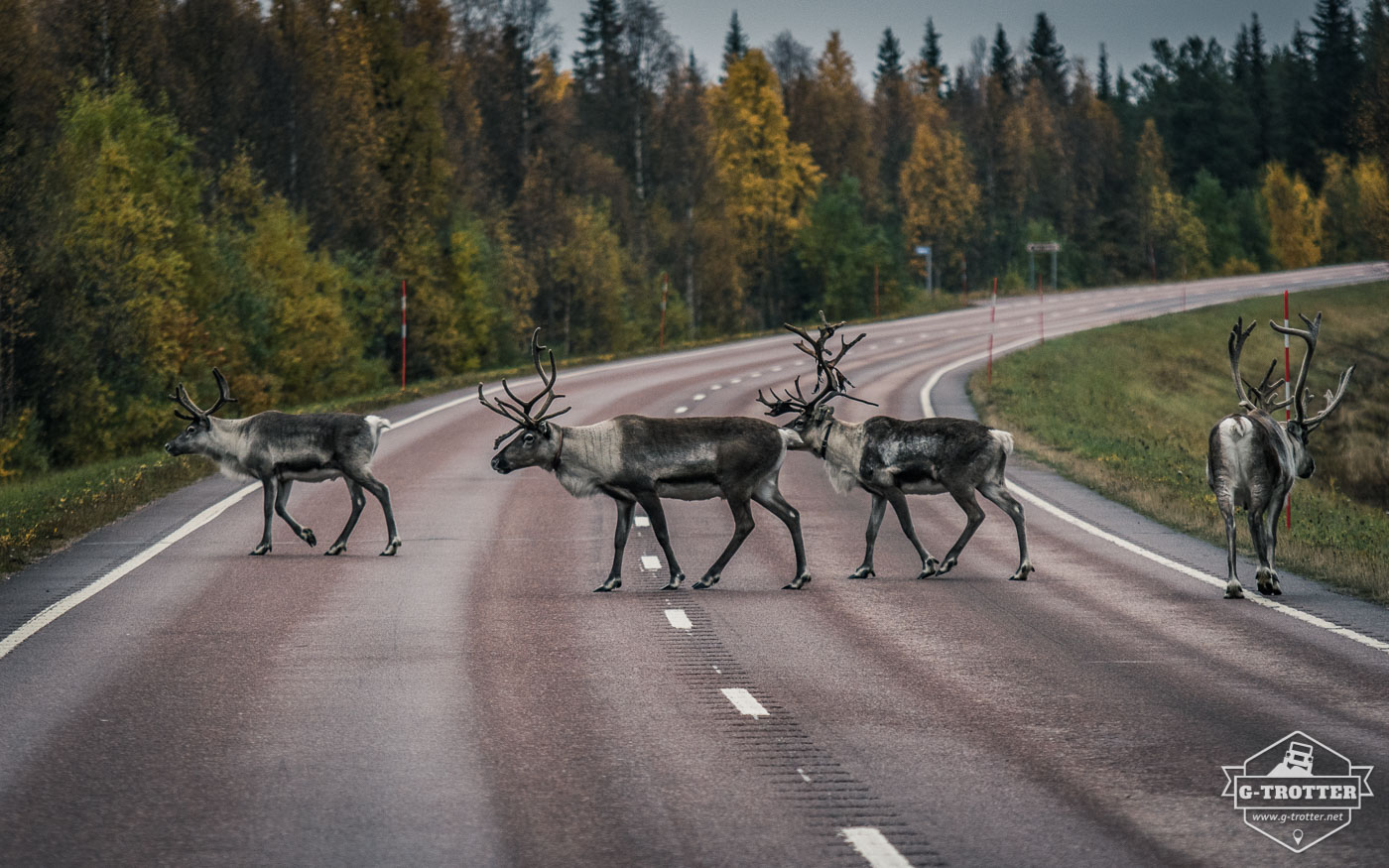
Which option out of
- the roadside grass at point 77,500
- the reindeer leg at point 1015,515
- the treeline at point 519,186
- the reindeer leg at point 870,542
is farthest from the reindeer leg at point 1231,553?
the treeline at point 519,186

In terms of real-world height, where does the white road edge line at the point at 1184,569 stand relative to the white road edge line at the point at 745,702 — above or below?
below

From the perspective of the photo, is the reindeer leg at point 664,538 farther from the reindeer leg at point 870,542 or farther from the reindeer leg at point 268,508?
the reindeer leg at point 268,508

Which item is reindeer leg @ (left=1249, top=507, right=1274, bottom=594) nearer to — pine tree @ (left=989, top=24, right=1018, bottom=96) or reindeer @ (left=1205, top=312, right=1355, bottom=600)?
reindeer @ (left=1205, top=312, right=1355, bottom=600)

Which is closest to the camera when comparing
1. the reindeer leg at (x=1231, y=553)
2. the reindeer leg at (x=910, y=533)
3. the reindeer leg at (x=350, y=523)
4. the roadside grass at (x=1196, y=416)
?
the reindeer leg at (x=1231, y=553)

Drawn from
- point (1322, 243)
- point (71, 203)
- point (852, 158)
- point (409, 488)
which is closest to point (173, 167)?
point (71, 203)

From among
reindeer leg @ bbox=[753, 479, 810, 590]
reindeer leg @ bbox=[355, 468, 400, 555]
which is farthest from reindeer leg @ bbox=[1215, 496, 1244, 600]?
reindeer leg @ bbox=[355, 468, 400, 555]

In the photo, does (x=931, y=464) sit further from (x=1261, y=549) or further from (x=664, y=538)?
(x=1261, y=549)

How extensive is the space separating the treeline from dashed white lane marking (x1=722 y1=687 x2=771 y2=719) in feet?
92.9

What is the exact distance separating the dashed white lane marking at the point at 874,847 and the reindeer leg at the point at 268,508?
10828 mm

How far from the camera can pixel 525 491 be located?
22766mm

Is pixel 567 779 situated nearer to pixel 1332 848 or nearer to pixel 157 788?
pixel 157 788

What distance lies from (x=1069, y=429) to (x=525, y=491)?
47.7 feet

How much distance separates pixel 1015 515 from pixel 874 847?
8924 mm

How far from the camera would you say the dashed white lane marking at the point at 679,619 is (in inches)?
491
